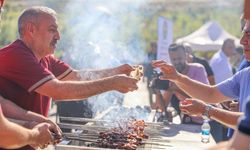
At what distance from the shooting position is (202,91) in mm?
4789

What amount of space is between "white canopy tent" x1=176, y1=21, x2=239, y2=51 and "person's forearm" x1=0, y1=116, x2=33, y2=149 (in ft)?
44.3

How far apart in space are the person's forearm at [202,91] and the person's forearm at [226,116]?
630 mm

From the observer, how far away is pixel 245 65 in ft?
15.5

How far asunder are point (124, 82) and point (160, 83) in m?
2.81

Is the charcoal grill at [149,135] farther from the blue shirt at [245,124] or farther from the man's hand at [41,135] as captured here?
the blue shirt at [245,124]

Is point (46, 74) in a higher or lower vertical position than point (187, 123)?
higher

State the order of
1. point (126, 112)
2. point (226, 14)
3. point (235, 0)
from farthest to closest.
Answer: point (226, 14) < point (235, 0) < point (126, 112)

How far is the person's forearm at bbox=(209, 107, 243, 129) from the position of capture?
3.72 meters

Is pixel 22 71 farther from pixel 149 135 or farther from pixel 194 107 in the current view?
pixel 149 135

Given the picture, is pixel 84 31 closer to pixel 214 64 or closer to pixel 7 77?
pixel 214 64

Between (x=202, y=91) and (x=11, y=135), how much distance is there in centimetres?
261

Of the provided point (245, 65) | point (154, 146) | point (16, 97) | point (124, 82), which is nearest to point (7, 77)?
point (16, 97)

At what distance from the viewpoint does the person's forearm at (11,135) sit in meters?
2.78

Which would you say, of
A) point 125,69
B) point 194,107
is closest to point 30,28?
point 125,69
